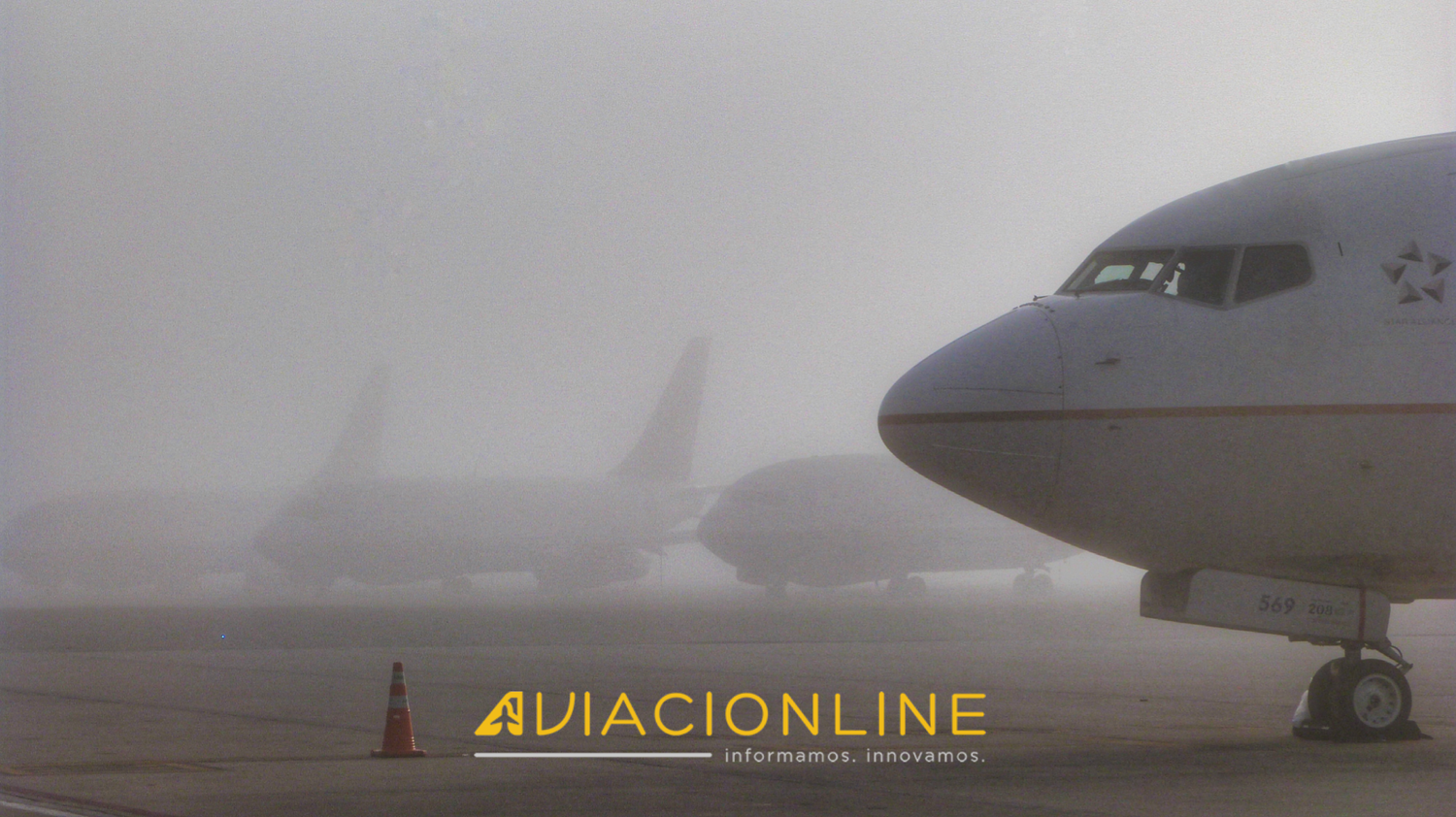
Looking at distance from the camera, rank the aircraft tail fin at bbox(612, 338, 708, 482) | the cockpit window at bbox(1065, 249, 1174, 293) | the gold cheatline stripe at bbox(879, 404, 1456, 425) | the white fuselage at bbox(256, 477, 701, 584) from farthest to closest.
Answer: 1. the aircraft tail fin at bbox(612, 338, 708, 482)
2. the white fuselage at bbox(256, 477, 701, 584)
3. the cockpit window at bbox(1065, 249, 1174, 293)
4. the gold cheatline stripe at bbox(879, 404, 1456, 425)

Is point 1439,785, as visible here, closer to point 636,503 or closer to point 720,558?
point 720,558

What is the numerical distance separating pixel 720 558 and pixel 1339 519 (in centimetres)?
4173

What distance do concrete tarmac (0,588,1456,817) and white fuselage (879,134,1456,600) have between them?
1503 mm

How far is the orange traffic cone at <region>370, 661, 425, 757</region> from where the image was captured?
11000 mm

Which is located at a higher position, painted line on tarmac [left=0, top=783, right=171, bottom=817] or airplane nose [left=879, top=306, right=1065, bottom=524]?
airplane nose [left=879, top=306, right=1065, bottom=524]

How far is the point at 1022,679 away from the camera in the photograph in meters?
18.4

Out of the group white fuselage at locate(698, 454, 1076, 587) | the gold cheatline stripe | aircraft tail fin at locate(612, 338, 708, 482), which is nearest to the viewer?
the gold cheatline stripe

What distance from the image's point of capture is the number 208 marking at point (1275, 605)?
1097cm

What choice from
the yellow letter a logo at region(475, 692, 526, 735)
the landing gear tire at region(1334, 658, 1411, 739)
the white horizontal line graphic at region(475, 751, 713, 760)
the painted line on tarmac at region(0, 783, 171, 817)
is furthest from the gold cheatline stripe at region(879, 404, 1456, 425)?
the painted line on tarmac at region(0, 783, 171, 817)

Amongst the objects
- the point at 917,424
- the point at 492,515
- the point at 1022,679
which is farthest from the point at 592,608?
the point at 917,424

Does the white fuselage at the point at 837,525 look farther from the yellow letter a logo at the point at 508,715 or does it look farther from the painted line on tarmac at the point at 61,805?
the painted line on tarmac at the point at 61,805

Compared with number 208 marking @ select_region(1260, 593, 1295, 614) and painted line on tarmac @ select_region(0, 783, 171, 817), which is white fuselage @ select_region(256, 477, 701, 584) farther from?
number 208 marking @ select_region(1260, 593, 1295, 614)

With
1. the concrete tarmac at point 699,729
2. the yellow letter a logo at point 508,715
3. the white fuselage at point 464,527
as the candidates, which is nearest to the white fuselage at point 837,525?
the white fuselage at point 464,527

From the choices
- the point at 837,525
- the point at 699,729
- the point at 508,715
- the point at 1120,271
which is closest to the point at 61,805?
the point at 699,729
